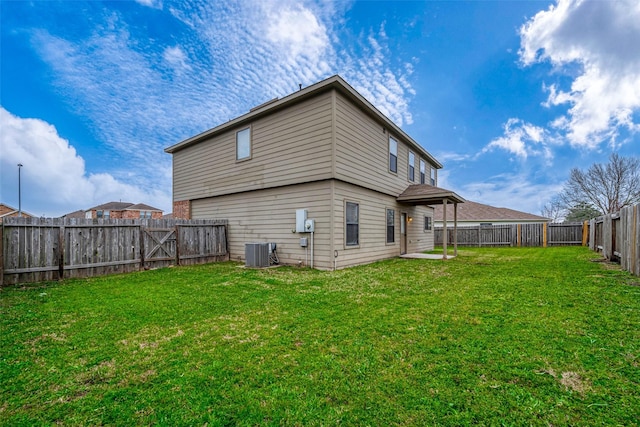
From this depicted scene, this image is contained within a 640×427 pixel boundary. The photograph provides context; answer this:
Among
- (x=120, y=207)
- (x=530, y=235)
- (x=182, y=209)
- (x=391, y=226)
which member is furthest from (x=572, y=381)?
(x=120, y=207)

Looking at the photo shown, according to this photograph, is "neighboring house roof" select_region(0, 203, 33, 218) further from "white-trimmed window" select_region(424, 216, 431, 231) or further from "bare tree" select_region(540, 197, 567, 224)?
"bare tree" select_region(540, 197, 567, 224)

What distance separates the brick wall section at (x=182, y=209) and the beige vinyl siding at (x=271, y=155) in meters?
0.40

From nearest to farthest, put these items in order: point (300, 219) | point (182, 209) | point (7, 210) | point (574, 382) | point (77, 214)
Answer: point (574, 382)
point (300, 219)
point (182, 209)
point (7, 210)
point (77, 214)

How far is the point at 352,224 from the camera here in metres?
8.82

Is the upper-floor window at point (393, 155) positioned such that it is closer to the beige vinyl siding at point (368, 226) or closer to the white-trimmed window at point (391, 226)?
the beige vinyl siding at point (368, 226)

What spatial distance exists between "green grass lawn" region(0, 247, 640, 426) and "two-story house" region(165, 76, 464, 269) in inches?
143

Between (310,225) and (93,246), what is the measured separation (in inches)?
233

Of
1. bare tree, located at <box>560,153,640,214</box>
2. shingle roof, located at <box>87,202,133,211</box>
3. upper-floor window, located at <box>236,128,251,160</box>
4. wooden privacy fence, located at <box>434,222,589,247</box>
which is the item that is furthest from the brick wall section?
shingle roof, located at <box>87,202,133,211</box>

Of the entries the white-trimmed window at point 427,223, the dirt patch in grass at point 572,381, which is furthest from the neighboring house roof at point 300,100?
the dirt patch in grass at point 572,381

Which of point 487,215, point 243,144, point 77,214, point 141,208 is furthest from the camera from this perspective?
point 77,214

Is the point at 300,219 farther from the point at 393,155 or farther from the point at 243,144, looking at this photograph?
the point at 393,155

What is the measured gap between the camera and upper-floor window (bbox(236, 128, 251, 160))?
10.1m

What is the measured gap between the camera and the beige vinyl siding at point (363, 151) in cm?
815

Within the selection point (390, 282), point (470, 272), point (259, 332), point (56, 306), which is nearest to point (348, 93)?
point (390, 282)
